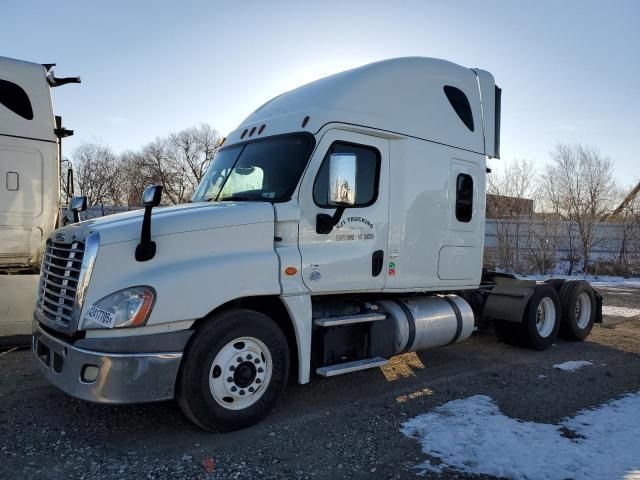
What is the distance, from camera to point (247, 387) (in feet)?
14.7

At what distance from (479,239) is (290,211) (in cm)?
337

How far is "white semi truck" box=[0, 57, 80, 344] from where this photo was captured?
22.6 feet

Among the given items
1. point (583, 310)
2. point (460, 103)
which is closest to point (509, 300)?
point (583, 310)

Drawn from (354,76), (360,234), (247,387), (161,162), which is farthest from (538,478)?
(161,162)

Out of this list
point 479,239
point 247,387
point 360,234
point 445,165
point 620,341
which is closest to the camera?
point 247,387

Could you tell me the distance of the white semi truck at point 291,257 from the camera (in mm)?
4020

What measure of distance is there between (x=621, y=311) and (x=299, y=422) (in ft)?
33.6

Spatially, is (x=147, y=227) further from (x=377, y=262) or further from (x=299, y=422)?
(x=377, y=262)

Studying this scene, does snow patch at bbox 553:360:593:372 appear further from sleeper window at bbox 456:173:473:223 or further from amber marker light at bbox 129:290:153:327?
amber marker light at bbox 129:290:153:327

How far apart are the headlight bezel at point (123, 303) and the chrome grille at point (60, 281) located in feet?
0.84

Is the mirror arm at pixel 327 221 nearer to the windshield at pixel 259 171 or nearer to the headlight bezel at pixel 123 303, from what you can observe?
the windshield at pixel 259 171

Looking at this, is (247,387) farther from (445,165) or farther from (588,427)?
(445,165)

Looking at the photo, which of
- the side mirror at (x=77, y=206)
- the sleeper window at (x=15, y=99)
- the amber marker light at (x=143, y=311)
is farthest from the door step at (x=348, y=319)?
the sleeper window at (x=15, y=99)

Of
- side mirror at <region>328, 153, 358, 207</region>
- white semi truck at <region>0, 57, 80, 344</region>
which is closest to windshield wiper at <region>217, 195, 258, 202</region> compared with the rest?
side mirror at <region>328, 153, 358, 207</region>
